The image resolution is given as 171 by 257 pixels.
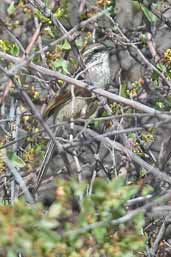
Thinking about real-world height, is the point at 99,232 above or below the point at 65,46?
below

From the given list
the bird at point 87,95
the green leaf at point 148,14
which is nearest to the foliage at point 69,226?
the bird at point 87,95

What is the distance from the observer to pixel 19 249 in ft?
4.44

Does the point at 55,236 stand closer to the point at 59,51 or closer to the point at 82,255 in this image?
the point at 82,255

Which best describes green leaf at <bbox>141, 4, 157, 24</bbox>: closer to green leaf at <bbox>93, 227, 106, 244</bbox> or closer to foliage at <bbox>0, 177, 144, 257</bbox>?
foliage at <bbox>0, 177, 144, 257</bbox>

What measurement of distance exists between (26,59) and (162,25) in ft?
7.20

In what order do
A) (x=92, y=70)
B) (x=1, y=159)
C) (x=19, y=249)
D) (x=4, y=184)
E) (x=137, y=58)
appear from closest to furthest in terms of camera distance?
1. (x=19, y=249)
2. (x=1, y=159)
3. (x=4, y=184)
4. (x=92, y=70)
5. (x=137, y=58)

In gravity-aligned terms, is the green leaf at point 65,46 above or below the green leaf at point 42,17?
below

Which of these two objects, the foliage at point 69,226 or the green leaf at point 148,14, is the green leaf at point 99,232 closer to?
the foliage at point 69,226

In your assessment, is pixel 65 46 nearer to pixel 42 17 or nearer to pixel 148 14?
pixel 42 17

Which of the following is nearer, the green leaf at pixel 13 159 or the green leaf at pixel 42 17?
the green leaf at pixel 13 159

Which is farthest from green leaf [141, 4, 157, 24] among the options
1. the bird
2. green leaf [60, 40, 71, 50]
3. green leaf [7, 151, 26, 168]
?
green leaf [7, 151, 26, 168]

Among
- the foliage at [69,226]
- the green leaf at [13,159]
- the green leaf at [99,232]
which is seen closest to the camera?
the foliage at [69,226]

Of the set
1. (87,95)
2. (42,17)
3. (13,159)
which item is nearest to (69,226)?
(13,159)

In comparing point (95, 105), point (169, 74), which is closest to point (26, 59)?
point (95, 105)
